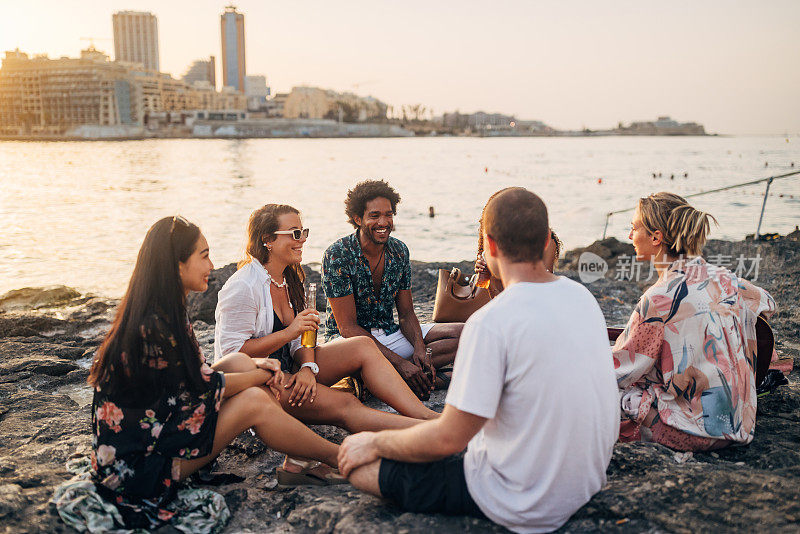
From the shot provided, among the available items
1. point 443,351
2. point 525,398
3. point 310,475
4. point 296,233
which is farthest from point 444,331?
point 525,398

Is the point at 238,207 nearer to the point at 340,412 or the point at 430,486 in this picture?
the point at 340,412

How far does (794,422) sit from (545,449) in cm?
230

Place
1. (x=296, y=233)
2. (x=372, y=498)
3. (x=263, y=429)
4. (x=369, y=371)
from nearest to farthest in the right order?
(x=372, y=498) → (x=263, y=429) → (x=369, y=371) → (x=296, y=233)

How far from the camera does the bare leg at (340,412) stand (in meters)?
3.11

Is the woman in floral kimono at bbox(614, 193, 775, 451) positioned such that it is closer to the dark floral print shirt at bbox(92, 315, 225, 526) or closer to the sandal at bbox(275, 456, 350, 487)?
the sandal at bbox(275, 456, 350, 487)

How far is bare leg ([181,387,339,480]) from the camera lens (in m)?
2.73

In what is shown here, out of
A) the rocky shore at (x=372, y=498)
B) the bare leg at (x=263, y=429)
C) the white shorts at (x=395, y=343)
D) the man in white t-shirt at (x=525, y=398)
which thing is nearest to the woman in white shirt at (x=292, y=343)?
the bare leg at (x=263, y=429)

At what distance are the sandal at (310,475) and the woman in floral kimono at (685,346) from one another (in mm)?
1538

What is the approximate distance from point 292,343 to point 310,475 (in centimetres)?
95

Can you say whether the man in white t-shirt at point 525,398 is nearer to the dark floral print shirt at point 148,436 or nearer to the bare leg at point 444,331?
the dark floral print shirt at point 148,436

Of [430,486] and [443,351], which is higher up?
[430,486]

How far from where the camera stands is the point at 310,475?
9.85ft

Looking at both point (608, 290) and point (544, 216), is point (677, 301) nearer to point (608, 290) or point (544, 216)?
point (544, 216)

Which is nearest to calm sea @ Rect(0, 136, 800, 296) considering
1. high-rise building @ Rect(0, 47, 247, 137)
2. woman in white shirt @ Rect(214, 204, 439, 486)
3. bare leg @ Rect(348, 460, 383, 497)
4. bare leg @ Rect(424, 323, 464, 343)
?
woman in white shirt @ Rect(214, 204, 439, 486)
